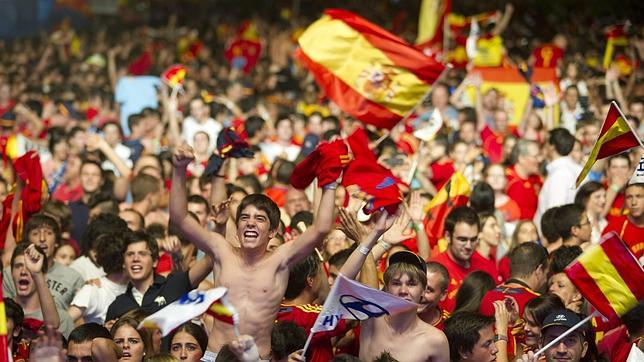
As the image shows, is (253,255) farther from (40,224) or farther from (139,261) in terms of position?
(40,224)

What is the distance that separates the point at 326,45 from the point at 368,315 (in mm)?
5871

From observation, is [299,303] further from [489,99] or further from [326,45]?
[489,99]

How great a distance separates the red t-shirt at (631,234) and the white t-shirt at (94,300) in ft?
11.7

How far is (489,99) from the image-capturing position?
16391 millimetres

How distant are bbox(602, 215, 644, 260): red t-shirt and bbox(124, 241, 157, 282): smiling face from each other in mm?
3312

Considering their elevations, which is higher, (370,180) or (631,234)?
(370,180)

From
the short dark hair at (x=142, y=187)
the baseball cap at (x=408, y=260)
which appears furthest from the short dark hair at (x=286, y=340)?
the short dark hair at (x=142, y=187)

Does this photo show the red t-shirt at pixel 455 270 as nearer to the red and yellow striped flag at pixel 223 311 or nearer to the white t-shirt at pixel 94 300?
the white t-shirt at pixel 94 300

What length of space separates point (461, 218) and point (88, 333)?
123 inches

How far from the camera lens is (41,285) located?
8227mm

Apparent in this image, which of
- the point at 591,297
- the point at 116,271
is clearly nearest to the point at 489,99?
the point at 116,271

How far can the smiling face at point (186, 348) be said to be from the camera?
25.3ft

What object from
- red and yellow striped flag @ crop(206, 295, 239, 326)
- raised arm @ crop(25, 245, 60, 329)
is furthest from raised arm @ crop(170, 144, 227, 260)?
red and yellow striped flag @ crop(206, 295, 239, 326)

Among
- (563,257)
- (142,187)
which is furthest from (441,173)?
(563,257)
